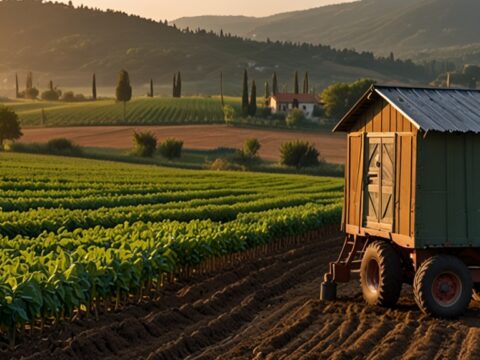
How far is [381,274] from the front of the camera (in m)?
16.8

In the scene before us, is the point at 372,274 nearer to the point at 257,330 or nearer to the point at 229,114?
the point at 257,330

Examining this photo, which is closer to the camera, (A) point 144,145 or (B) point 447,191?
(B) point 447,191

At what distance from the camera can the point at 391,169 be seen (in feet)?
56.5

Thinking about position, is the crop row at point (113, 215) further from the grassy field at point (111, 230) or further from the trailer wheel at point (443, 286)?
the trailer wheel at point (443, 286)

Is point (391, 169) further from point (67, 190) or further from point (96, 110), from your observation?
point (96, 110)

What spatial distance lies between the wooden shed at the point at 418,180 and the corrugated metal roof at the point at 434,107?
0.8 inches

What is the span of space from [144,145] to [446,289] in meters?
82.6

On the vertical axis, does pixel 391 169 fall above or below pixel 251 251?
above

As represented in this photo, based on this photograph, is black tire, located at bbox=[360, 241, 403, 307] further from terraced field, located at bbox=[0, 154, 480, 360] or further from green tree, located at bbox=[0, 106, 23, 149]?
green tree, located at bbox=[0, 106, 23, 149]

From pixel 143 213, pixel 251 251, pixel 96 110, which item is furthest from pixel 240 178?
pixel 96 110

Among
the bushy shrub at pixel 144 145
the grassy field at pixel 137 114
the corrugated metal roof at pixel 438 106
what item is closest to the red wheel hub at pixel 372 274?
the corrugated metal roof at pixel 438 106

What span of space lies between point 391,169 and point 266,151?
289ft

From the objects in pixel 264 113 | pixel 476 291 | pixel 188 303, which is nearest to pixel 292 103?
pixel 264 113

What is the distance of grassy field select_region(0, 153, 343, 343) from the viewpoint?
14.9 m
